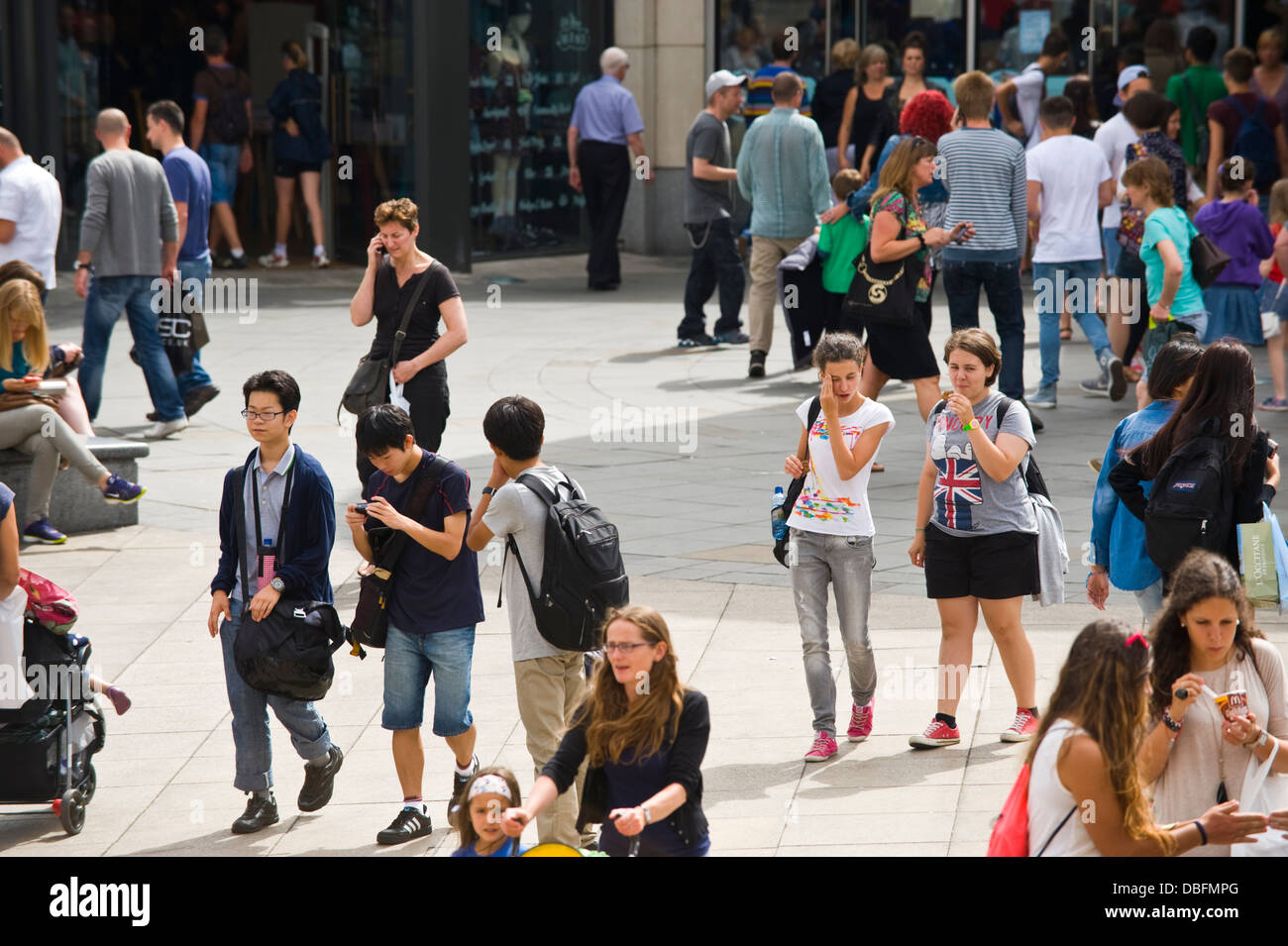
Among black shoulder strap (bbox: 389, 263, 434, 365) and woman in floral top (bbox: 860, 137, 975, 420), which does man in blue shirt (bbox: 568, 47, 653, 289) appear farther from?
black shoulder strap (bbox: 389, 263, 434, 365)

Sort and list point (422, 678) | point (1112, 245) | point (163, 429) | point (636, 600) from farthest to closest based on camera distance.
A: point (1112, 245) < point (163, 429) < point (636, 600) < point (422, 678)

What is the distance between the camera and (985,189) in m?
11.5

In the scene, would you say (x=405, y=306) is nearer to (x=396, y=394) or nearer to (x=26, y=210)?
(x=396, y=394)

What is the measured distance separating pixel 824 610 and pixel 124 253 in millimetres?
7056

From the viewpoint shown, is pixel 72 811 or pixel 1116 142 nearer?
pixel 72 811

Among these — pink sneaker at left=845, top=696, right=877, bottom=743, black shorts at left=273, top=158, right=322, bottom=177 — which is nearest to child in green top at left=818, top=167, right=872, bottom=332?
pink sneaker at left=845, top=696, right=877, bottom=743

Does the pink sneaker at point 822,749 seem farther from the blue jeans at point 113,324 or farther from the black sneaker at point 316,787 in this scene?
the blue jeans at point 113,324

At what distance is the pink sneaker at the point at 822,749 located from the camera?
21.2ft

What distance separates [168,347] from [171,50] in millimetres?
9903

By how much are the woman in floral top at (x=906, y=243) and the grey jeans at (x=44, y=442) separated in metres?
4.52

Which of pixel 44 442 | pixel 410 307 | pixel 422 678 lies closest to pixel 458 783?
pixel 422 678

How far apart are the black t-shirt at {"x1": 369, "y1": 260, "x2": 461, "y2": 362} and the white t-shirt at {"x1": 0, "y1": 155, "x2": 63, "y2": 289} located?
148 inches

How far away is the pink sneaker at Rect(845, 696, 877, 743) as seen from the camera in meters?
6.67
